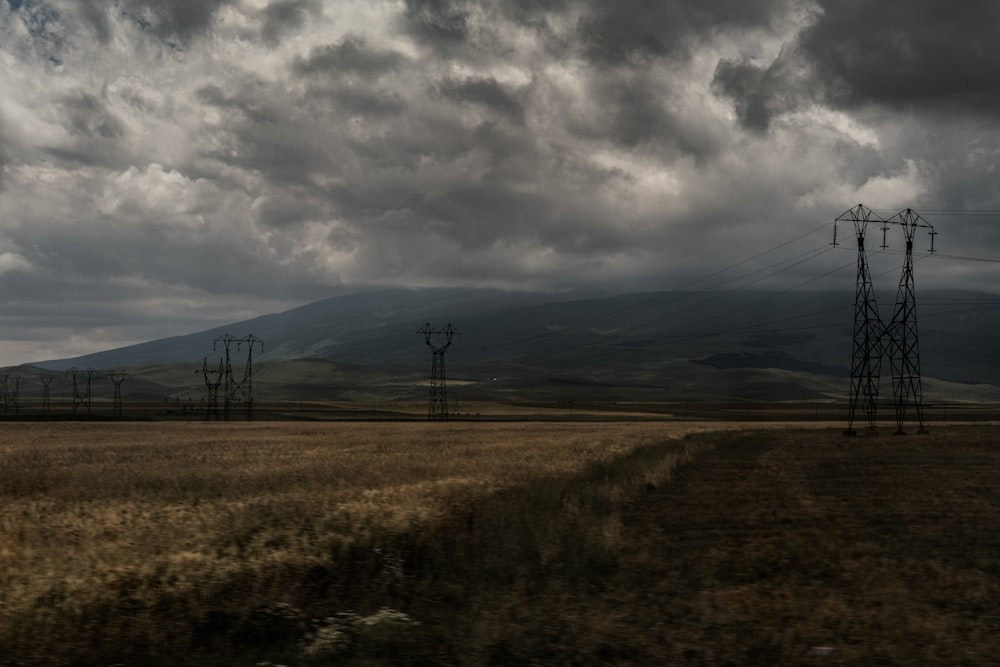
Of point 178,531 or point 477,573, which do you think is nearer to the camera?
point 477,573

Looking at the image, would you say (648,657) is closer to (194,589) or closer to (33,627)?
(194,589)

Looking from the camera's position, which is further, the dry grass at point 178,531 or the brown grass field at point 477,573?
the dry grass at point 178,531

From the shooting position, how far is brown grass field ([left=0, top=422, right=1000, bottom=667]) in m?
13.5

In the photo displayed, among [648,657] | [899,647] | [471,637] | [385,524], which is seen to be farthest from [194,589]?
[899,647]

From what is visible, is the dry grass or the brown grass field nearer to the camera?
the brown grass field

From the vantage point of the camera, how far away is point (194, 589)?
14.9 metres

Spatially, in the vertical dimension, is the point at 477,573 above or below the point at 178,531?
below

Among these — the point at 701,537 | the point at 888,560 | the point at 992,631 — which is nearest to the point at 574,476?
the point at 701,537

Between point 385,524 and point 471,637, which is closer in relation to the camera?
point 471,637

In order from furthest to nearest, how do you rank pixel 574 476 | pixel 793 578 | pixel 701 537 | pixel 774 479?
1. pixel 774 479
2. pixel 574 476
3. pixel 701 537
4. pixel 793 578

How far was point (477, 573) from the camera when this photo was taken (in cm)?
1895

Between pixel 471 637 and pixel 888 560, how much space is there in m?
11.7

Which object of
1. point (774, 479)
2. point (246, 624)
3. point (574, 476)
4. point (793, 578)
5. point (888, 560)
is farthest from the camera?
point (774, 479)

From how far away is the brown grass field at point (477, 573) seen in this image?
13.5 metres
